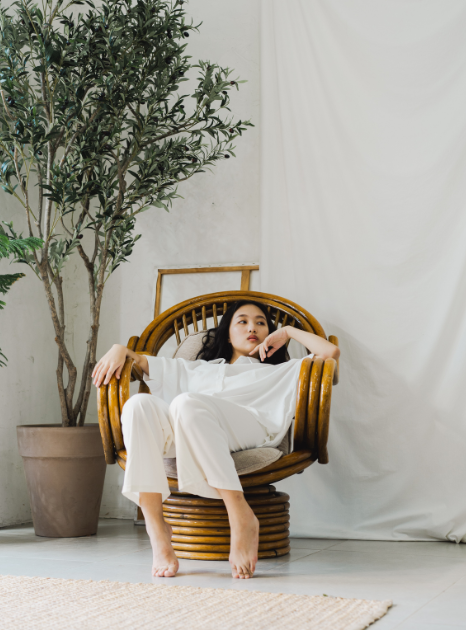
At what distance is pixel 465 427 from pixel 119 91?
192 cm

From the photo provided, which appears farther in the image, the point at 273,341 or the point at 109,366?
the point at 273,341

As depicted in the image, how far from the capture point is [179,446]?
6.13 feet

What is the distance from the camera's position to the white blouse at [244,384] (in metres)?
2.21

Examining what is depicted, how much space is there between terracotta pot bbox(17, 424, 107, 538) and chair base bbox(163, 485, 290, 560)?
0.65 metres

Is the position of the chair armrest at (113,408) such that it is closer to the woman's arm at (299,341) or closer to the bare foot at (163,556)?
the bare foot at (163,556)

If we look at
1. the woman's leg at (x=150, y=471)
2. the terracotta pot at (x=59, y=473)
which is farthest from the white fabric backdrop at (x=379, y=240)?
the woman's leg at (x=150, y=471)

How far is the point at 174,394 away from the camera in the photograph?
230 cm

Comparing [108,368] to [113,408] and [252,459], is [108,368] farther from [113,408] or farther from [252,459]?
[252,459]

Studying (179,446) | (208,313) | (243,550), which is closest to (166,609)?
(243,550)

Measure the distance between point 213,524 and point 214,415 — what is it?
393 mm

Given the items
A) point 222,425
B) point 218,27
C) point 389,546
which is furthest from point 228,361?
point 218,27

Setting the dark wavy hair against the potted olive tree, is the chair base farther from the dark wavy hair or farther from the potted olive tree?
the potted olive tree

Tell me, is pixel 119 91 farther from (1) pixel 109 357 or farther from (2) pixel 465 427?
(2) pixel 465 427

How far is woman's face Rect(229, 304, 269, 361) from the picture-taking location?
247 centimetres
